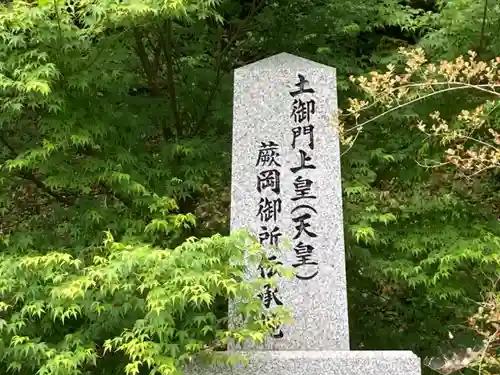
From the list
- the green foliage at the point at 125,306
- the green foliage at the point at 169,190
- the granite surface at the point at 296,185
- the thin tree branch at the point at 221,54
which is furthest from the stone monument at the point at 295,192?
the thin tree branch at the point at 221,54

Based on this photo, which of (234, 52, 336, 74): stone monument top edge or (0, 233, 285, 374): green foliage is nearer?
(0, 233, 285, 374): green foliage

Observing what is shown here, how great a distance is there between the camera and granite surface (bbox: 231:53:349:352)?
3643 mm

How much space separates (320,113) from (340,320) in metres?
1.31

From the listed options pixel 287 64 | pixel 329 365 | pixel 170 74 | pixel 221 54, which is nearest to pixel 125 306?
pixel 329 365

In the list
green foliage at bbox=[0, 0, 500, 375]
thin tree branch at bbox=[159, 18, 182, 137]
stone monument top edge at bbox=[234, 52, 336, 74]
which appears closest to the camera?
green foliage at bbox=[0, 0, 500, 375]

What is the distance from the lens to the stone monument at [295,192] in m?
3.62

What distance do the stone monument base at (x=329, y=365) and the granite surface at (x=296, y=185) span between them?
10.6 inches

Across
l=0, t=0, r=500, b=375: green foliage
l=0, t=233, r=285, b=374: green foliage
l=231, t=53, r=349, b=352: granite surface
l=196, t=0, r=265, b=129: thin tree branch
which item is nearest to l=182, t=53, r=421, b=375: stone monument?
l=231, t=53, r=349, b=352: granite surface

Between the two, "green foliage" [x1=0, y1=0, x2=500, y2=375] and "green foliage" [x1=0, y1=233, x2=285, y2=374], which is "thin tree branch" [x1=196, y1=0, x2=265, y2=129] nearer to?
"green foliage" [x1=0, y1=0, x2=500, y2=375]

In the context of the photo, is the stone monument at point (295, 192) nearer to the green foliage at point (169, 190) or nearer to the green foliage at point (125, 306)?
the green foliage at point (169, 190)

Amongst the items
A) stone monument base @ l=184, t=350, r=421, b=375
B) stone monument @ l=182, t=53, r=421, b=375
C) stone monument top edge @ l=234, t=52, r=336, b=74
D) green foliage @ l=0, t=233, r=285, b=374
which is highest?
stone monument top edge @ l=234, t=52, r=336, b=74

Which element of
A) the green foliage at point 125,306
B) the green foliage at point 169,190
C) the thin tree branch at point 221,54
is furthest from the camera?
the thin tree branch at point 221,54

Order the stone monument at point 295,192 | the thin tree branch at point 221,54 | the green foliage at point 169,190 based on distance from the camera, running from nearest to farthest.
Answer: the green foliage at point 169,190 → the stone monument at point 295,192 → the thin tree branch at point 221,54

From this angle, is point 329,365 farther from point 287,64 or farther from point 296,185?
point 287,64
